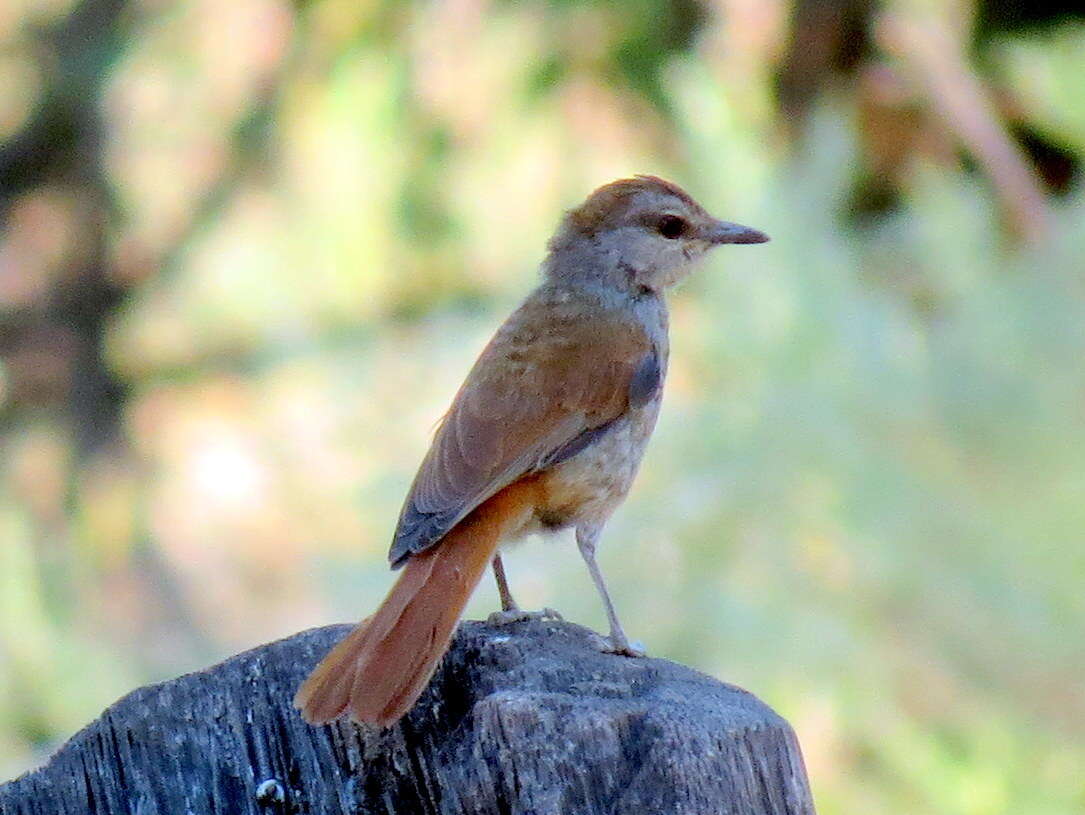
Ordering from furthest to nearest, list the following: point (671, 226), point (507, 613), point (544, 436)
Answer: point (671, 226) < point (544, 436) < point (507, 613)

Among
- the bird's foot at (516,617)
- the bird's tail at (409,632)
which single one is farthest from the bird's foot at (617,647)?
the bird's tail at (409,632)

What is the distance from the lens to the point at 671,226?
4.60 meters

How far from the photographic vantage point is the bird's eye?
459cm

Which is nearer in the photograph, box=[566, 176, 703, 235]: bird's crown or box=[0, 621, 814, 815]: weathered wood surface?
box=[0, 621, 814, 815]: weathered wood surface

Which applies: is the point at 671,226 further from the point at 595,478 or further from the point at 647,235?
the point at 595,478

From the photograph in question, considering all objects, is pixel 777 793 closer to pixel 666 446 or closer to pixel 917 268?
pixel 666 446

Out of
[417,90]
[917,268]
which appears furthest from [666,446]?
[417,90]

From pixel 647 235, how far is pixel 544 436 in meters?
0.93

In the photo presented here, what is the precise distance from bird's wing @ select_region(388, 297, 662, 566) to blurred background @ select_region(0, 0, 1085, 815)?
8.30ft

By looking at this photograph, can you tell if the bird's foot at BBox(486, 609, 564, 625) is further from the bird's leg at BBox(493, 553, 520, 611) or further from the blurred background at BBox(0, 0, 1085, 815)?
the blurred background at BBox(0, 0, 1085, 815)

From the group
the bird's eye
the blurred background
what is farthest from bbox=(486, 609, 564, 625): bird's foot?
the blurred background

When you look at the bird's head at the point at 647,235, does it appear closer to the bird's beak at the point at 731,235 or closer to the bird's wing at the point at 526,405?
the bird's beak at the point at 731,235

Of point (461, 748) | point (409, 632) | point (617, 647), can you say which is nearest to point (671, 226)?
point (617, 647)

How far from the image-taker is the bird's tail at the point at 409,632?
255 cm
